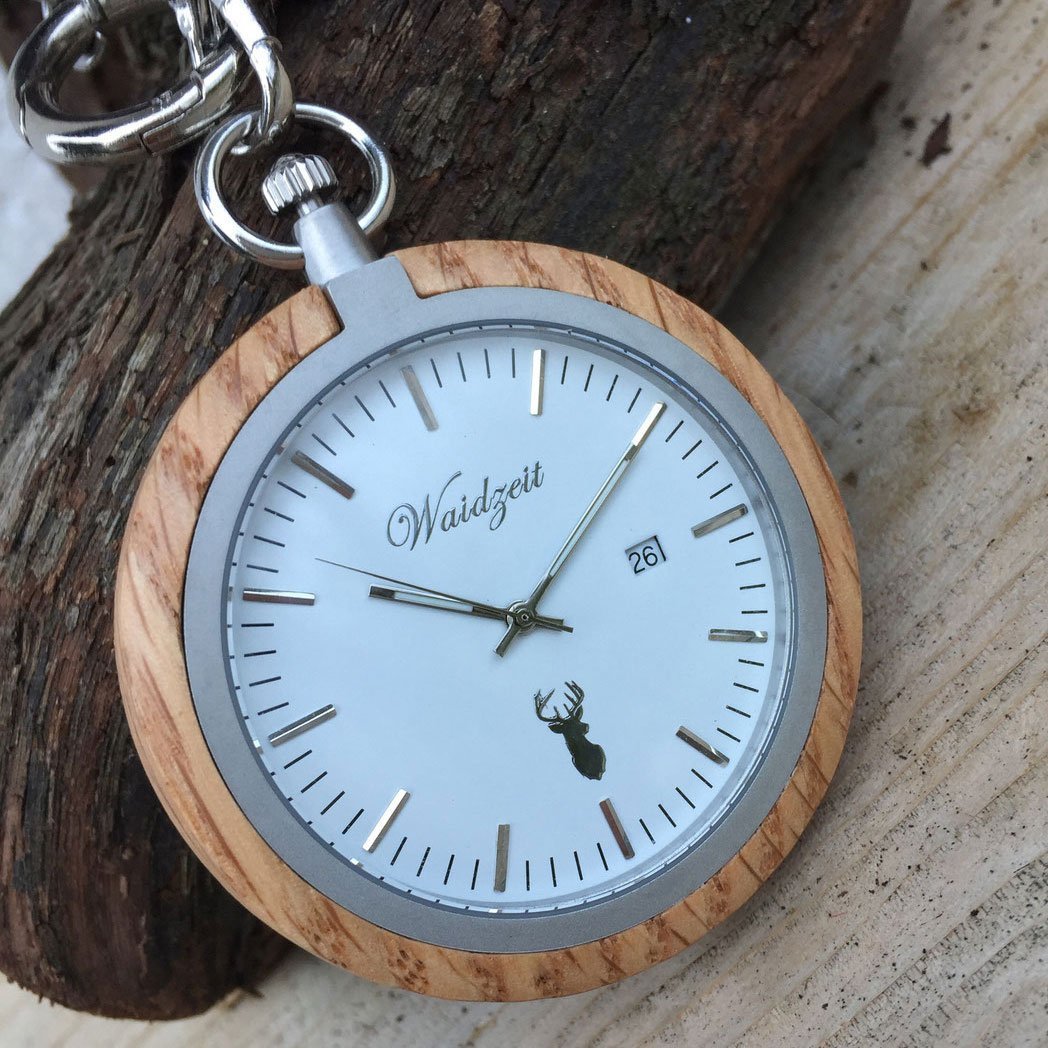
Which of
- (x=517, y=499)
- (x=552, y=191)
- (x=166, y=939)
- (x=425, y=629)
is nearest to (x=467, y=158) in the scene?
(x=552, y=191)

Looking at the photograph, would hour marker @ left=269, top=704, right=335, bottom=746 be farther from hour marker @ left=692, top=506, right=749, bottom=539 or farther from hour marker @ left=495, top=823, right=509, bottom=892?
hour marker @ left=692, top=506, right=749, bottom=539

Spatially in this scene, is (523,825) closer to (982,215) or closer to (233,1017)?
(233,1017)

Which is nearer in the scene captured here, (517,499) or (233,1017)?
(517,499)

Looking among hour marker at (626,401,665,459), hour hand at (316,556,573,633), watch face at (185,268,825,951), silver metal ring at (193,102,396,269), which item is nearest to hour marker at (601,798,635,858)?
watch face at (185,268,825,951)

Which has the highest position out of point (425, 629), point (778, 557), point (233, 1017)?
point (778, 557)

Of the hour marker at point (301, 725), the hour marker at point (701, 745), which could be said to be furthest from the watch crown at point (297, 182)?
the hour marker at point (701, 745)

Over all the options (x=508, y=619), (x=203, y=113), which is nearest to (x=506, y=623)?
(x=508, y=619)
